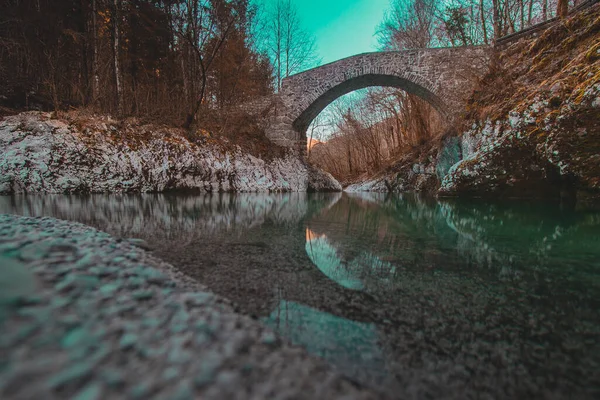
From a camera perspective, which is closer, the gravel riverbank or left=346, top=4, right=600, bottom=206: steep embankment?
the gravel riverbank

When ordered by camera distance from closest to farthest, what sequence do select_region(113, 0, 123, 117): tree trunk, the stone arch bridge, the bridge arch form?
select_region(113, 0, 123, 117): tree trunk, the stone arch bridge, the bridge arch

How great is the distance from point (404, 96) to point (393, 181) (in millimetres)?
4595

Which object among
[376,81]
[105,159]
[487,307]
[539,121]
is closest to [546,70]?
[539,121]

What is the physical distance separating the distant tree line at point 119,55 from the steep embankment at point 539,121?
6.51 metres

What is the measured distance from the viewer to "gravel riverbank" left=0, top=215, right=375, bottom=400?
372 mm

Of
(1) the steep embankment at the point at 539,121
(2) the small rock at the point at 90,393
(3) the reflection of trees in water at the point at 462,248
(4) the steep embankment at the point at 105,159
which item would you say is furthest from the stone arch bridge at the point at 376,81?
(2) the small rock at the point at 90,393

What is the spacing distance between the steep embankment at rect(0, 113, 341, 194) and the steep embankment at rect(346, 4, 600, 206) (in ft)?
20.3

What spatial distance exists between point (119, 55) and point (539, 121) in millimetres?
9216

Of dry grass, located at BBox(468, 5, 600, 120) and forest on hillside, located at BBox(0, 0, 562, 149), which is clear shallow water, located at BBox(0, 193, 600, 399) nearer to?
dry grass, located at BBox(468, 5, 600, 120)

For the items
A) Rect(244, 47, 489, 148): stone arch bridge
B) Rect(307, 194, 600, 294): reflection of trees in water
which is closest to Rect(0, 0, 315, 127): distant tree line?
Rect(244, 47, 489, 148): stone arch bridge

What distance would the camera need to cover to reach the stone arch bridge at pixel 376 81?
8.89 meters

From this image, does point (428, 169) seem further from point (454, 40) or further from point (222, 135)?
point (222, 135)

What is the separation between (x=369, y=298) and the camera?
→ 0.97m

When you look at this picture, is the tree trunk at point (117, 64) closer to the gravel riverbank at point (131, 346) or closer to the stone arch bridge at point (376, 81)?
the stone arch bridge at point (376, 81)
